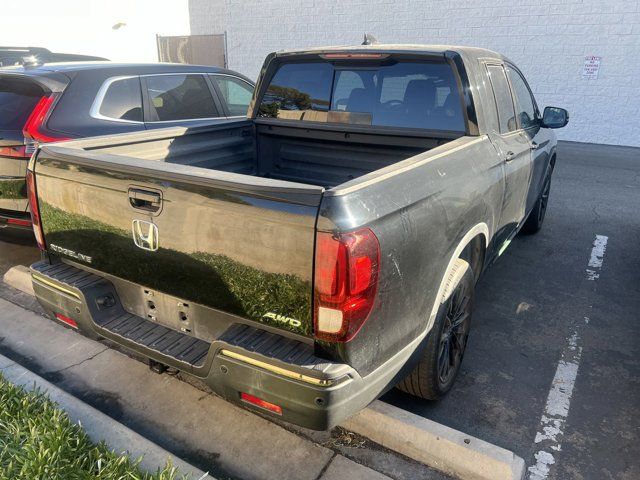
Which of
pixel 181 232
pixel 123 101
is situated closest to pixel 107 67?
pixel 123 101

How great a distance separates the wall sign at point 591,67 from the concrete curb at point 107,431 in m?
12.8

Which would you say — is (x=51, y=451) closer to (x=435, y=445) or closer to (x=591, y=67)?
(x=435, y=445)

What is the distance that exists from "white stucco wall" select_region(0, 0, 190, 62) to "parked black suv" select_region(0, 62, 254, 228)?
8744 mm

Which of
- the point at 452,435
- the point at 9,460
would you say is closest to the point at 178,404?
the point at 9,460

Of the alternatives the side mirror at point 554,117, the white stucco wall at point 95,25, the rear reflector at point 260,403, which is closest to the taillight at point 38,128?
the rear reflector at point 260,403

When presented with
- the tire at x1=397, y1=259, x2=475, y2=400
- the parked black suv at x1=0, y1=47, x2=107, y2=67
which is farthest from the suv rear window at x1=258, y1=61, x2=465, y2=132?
the parked black suv at x1=0, y1=47, x2=107, y2=67

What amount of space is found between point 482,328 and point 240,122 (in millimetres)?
2534

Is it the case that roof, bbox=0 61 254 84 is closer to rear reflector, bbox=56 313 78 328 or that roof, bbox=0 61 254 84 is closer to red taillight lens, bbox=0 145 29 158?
red taillight lens, bbox=0 145 29 158

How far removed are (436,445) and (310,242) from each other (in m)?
1.38

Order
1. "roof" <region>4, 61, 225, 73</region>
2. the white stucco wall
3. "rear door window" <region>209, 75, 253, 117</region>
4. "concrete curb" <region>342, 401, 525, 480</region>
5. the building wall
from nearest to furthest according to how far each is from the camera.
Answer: "concrete curb" <region>342, 401, 525, 480</region> < "roof" <region>4, 61, 225, 73</region> < "rear door window" <region>209, 75, 253, 117</region> < the building wall < the white stucco wall

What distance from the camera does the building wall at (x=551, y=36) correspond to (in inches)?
444

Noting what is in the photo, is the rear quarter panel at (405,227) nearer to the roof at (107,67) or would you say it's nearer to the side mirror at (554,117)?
the side mirror at (554,117)

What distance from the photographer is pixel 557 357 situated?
347 centimetres

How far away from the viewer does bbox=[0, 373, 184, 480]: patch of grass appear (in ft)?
7.25
